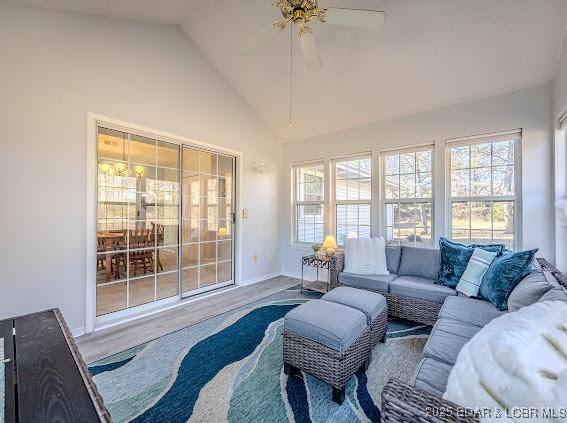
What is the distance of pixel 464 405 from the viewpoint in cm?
86

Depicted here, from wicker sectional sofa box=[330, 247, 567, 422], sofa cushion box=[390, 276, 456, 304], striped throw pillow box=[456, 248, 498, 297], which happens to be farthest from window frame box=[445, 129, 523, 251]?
sofa cushion box=[390, 276, 456, 304]

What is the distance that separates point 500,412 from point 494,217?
3.08 m

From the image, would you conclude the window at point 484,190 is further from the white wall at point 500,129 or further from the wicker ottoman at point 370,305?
the wicker ottoman at point 370,305

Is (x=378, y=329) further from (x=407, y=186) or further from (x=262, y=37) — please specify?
(x=262, y=37)

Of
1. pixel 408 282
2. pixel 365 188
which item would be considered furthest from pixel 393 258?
pixel 365 188

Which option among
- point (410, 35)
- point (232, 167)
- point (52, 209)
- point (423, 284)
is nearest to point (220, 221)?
point (232, 167)

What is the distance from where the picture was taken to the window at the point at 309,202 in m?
4.60

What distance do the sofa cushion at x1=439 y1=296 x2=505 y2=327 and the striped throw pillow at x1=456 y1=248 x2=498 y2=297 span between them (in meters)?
0.13

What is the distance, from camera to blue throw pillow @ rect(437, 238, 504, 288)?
267cm

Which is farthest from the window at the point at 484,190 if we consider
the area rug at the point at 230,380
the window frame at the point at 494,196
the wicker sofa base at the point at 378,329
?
the wicker sofa base at the point at 378,329

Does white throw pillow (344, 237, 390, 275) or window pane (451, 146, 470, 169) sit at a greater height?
window pane (451, 146, 470, 169)

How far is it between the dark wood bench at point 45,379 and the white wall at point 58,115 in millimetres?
1256

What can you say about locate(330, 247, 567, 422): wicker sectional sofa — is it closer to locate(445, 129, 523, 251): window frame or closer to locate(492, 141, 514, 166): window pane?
locate(445, 129, 523, 251): window frame

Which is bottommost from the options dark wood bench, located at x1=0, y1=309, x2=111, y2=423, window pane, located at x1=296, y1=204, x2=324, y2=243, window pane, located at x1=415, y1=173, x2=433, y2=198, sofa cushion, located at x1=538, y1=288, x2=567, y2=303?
dark wood bench, located at x1=0, y1=309, x2=111, y2=423
